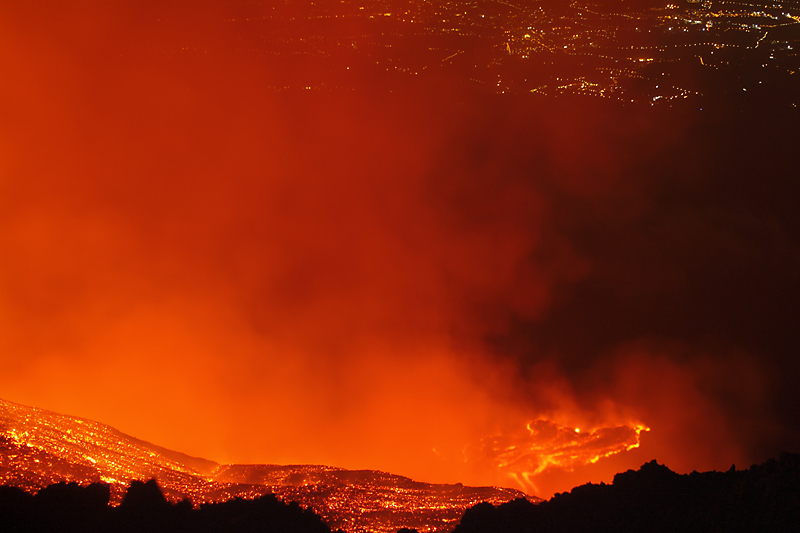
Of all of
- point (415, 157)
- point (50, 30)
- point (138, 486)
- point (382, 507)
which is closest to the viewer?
point (138, 486)

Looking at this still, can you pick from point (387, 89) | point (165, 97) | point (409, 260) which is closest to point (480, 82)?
point (387, 89)

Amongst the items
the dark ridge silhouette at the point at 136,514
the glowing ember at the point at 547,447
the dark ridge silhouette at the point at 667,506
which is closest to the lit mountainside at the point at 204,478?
the dark ridge silhouette at the point at 136,514

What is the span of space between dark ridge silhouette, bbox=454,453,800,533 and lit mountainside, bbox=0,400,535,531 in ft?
1.77

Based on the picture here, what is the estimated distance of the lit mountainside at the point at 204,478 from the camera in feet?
10.0

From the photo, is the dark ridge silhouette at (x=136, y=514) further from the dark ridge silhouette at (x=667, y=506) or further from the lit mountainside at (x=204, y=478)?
the dark ridge silhouette at (x=667, y=506)

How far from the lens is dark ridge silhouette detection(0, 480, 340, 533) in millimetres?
2521

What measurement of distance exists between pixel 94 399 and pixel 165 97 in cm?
396

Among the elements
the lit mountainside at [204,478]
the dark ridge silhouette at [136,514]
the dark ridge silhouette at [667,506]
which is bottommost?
the dark ridge silhouette at [136,514]

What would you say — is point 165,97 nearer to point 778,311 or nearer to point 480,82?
point 480,82

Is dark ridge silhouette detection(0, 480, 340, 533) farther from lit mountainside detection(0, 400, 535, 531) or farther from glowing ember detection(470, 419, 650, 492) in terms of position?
glowing ember detection(470, 419, 650, 492)

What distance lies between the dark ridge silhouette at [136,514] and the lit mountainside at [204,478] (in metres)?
0.17

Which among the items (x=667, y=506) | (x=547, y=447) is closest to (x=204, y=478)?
(x=667, y=506)

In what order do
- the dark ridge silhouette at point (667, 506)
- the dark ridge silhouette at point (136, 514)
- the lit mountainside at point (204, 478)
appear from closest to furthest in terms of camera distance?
the dark ridge silhouette at point (667, 506) < the dark ridge silhouette at point (136, 514) < the lit mountainside at point (204, 478)

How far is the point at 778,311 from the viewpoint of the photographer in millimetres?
6180
